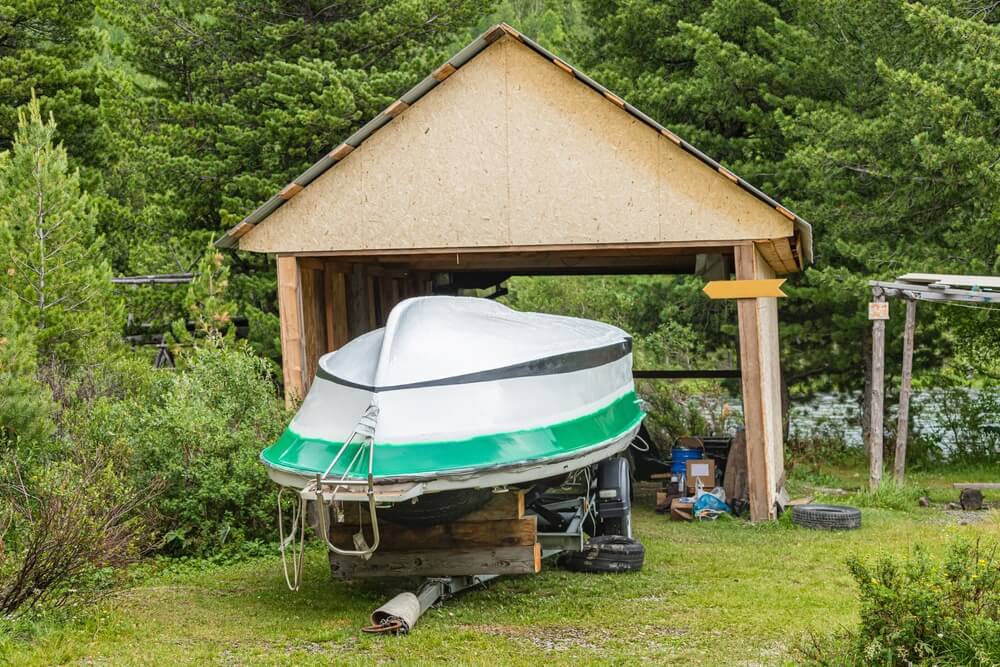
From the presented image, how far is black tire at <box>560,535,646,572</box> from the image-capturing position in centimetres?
939

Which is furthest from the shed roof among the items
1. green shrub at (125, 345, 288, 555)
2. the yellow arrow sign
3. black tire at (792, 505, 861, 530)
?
black tire at (792, 505, 861, 530)

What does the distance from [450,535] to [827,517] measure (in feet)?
16.5

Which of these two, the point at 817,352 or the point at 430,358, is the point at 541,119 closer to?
the point at 430,358

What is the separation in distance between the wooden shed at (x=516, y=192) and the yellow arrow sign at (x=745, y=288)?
133 millimetres

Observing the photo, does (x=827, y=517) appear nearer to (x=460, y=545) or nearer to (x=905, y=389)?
(x=905, y=389)

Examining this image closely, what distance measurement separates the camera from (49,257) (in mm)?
14242

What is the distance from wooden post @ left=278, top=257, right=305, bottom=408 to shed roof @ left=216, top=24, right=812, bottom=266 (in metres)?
0.26

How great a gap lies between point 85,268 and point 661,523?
8.50 metres

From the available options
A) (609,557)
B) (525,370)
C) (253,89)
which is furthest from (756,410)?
(253,89)

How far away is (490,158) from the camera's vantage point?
11531mm

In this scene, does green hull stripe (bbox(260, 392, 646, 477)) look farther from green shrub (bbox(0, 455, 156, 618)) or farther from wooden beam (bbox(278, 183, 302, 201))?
wooden beam (bbox(278, 183, 302, 201))

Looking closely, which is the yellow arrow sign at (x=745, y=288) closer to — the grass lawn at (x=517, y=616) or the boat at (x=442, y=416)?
the grass lawn at (x=517, y=616)

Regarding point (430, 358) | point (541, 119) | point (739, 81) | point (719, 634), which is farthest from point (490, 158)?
point (739, 81)

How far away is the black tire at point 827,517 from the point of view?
11.4 meters
